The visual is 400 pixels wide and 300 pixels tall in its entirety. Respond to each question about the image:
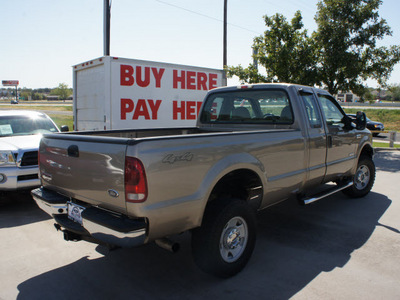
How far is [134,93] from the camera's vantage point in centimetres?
912

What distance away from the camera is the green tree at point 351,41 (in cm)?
1330

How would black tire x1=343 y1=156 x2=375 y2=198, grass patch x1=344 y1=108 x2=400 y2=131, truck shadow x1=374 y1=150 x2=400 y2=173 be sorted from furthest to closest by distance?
grass patch x1=344 y1=108 x2=400 y2=131
truck shadow x1=374 y1=150 x2=400 y2=173
black tire x1=343 y1=156 x2=375 y2=198

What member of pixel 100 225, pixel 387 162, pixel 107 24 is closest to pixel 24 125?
pixel 100 225

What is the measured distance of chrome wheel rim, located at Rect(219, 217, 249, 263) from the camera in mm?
3223

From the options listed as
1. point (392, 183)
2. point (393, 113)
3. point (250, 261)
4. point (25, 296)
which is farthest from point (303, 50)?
point (393, 113)

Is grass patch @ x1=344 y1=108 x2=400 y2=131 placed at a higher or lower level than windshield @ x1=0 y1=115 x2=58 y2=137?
higher

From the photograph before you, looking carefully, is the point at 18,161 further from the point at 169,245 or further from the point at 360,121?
the point at 360,121

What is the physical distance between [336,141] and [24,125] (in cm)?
586

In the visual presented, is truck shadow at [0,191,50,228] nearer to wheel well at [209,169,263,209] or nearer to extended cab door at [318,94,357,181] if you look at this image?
wheel well at [209,169,263,209]

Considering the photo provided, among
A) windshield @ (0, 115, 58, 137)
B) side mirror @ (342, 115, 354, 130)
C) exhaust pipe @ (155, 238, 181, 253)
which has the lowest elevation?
exhaust pipe @ (155, 238, 181, 253)

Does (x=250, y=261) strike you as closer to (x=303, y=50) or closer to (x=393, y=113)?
(x=303, y=50)

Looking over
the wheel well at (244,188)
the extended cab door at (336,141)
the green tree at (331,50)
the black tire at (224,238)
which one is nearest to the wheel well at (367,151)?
the extended cab door at (336,141)

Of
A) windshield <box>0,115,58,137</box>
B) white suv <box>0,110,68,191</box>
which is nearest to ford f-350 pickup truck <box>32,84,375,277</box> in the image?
white suv <box>0,110,68,191</box>

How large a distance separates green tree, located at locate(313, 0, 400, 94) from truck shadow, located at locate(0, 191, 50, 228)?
11.9m
